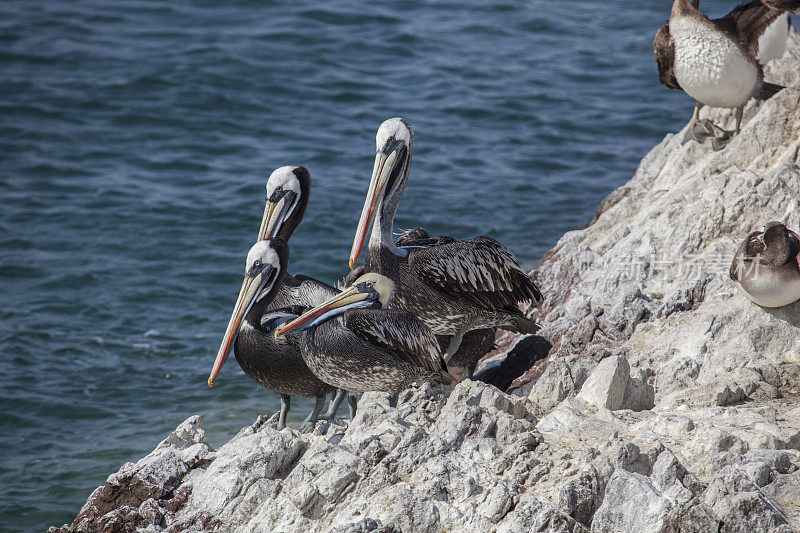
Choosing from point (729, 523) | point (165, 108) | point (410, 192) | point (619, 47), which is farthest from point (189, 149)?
point (729, 523)

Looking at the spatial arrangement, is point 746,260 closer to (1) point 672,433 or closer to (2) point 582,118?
(1) point 672,433

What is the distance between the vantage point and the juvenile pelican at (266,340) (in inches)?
235

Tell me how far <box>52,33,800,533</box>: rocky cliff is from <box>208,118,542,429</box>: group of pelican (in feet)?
0.99

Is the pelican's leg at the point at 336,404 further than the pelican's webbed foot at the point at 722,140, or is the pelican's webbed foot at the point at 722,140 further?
the pelican's webbed foot at the point at 722,140

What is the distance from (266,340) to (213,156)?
898 centimetres

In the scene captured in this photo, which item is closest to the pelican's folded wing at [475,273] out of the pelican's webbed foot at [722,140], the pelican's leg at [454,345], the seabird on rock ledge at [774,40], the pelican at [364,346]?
the pelican's leg at [454,345]

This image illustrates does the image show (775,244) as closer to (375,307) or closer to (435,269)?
(435,269)

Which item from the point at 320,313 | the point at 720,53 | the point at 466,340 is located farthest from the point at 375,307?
the point at 720,53

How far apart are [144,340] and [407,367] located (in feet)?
18.0

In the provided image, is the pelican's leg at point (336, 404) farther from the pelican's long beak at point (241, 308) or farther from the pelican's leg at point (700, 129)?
the pelican's leg at point (700, 129)

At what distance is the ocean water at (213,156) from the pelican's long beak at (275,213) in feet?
7.28

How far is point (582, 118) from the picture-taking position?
52.1ft

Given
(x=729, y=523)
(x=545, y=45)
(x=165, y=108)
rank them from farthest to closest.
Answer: (x=545, y=45) → (x=165, y=108) → (x=729, y=523)

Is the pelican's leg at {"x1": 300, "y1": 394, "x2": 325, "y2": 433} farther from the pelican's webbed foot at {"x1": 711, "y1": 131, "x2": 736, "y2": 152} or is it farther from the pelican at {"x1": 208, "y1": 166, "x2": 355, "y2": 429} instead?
the pelican's webbed foot at {"x1": 711, "y1": 131, "x2": 736, "y2": 152}
